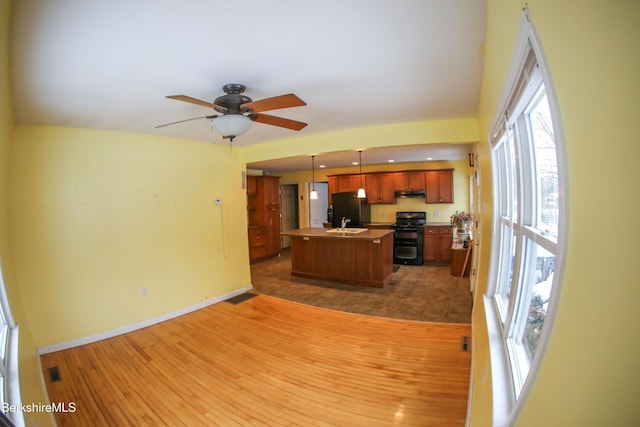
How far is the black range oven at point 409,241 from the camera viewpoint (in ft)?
19.9

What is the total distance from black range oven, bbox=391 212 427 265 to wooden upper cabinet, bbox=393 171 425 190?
0.81 metres

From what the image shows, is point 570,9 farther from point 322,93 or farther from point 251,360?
point 251,360

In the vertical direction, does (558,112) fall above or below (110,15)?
below

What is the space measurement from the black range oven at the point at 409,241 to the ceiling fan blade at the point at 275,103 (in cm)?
499

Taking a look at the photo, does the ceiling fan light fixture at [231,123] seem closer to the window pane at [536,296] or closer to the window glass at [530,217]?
the window glass at [530,217]

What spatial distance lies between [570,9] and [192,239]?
426 centimetres

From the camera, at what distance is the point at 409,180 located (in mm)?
6562

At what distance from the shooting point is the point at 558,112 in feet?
1.82

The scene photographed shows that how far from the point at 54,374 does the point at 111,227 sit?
1.56 meters

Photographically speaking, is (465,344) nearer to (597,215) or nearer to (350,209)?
(597,215)

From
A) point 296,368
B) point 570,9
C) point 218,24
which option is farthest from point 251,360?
point 570,9

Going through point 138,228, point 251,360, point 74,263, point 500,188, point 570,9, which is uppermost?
point 570,9

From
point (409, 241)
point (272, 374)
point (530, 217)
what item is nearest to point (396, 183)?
point (409, 241)

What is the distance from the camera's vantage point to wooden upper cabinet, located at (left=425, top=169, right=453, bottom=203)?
6.28 metres
